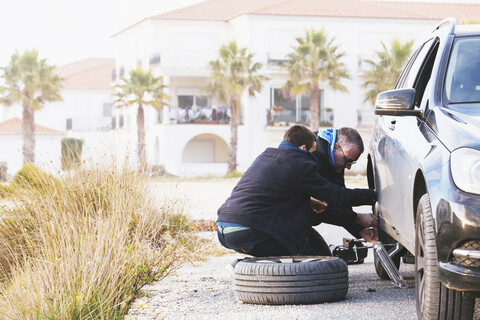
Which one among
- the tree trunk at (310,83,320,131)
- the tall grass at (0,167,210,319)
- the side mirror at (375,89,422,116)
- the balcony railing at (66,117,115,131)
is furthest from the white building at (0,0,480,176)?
the side mirror at (375,89,422,116)

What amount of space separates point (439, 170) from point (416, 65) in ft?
7.39

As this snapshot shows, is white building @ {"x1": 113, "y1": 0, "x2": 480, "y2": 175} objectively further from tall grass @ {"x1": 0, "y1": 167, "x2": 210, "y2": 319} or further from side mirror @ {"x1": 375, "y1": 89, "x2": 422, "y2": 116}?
side mirror @ {"x1": 375, "y1": 89, "x2": 422, "y2": 116}

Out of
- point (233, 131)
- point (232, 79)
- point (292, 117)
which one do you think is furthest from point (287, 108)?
point (232, 79)

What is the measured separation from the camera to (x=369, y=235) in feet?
23.9

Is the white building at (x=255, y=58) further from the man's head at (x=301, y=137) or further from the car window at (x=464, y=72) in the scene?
the car window at (x=464, y=72)

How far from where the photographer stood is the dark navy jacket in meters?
6.50

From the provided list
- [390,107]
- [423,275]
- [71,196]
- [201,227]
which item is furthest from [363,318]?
[201,227]

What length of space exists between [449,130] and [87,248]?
3.08 metres

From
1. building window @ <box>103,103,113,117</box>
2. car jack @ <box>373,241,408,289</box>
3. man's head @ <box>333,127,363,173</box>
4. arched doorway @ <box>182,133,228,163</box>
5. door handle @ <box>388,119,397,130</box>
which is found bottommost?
arched doorway @ <box>182,133,228,163</box>

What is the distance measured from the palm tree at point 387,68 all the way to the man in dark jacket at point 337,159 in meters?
37.4

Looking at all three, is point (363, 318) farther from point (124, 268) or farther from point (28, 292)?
point (28, 292)

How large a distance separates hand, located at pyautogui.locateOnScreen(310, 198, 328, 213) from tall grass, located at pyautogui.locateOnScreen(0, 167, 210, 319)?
147cm

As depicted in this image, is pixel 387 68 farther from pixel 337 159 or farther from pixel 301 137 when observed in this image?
pixel 301 137

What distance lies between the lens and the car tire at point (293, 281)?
5.94 metres
